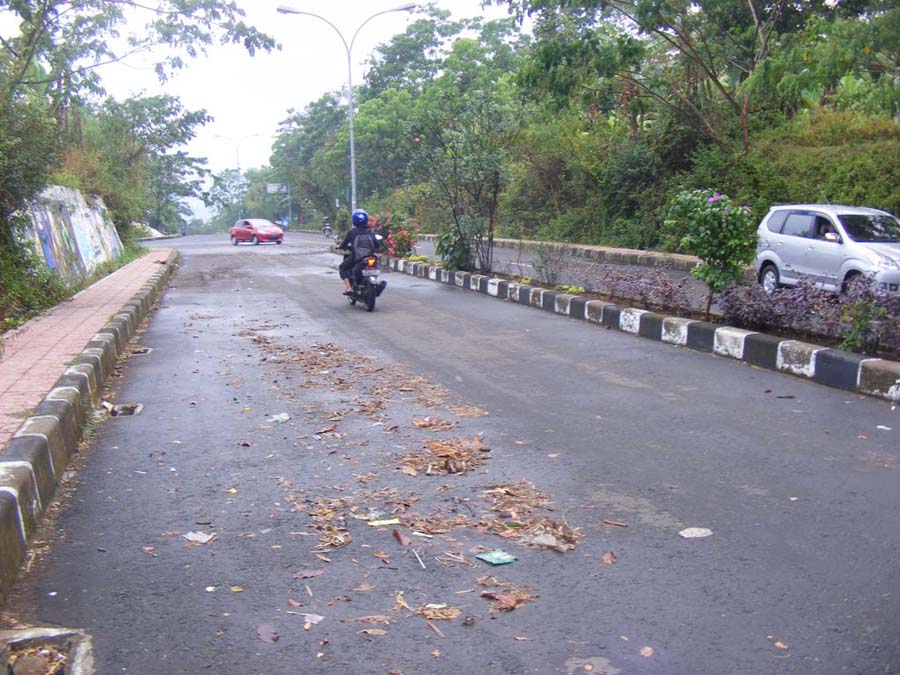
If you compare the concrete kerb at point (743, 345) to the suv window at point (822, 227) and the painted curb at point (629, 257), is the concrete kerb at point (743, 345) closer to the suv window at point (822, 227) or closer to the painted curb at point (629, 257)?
the suv window at point (822, 227)

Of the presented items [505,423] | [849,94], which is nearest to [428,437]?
[505,423]

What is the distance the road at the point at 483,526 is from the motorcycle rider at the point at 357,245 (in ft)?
17.9

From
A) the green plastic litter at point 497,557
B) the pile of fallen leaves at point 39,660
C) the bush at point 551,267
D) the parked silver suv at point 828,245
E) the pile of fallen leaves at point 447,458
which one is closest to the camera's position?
the pile of fallen leaves at point 39,660

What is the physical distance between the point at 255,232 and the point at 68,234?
992 inches

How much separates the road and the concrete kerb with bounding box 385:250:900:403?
0.89 ft

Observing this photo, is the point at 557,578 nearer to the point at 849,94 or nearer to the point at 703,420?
the point at 703,420

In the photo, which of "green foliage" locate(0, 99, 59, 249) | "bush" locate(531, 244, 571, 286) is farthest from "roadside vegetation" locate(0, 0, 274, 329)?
"bush" locate(531, 244, 571, 286)

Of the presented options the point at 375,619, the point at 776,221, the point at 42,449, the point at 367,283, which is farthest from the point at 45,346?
the point at 776,221

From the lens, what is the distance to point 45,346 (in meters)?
8.66

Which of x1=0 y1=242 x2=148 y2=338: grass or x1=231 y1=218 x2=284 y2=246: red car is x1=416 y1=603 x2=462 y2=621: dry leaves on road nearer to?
x1=0 y1=242 x2=148 y2=338: grass

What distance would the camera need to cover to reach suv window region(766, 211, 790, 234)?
13.9m

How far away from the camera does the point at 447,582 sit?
3.53m

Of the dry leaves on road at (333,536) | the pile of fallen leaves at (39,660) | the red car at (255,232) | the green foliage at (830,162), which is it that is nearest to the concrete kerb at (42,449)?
the pile of fallen leaves at (39,660)

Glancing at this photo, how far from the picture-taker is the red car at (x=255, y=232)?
4209 cm
